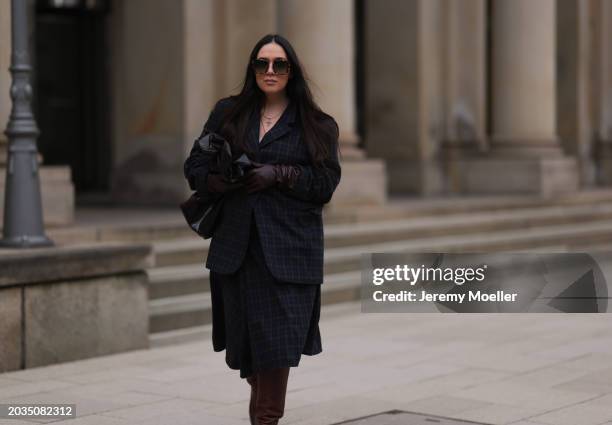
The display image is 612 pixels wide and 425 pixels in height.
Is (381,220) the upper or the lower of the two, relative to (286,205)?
lower

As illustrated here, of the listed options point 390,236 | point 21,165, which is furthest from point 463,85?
point 21,165

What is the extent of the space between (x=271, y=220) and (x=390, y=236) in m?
8.92

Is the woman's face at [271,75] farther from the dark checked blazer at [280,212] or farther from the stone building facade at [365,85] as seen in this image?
the stone building facade at [365,85]

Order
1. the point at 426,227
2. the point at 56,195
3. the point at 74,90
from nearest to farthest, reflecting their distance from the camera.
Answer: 1. the point at 56,195
2. the point at 426,227
3. the point at 74,90

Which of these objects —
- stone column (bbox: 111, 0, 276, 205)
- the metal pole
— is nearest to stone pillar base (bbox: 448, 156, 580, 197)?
stone column (bbox: 111, 0, 276, 205)

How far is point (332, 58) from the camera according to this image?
15438mm

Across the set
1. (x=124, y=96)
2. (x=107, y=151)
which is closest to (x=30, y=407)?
(x=124, y=96)

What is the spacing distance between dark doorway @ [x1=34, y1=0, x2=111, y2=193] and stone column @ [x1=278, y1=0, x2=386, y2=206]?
14.1 ft

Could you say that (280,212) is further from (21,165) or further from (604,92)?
(604,92)

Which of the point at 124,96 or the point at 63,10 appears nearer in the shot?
the point at 124,96

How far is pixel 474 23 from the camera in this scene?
21172 millimetres

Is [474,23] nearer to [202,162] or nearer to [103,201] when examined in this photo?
[103,201]

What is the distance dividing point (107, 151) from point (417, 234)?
6198 mm

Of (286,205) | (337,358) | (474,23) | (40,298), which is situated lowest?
(337,358)
